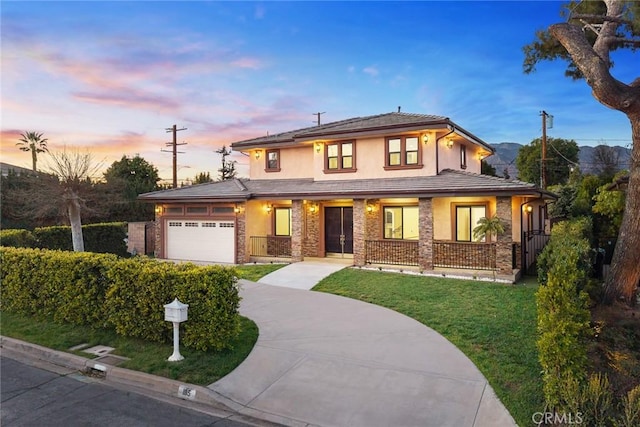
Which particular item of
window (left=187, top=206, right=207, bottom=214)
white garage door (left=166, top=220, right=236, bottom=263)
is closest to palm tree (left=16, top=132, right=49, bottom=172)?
white garage door (left=166, top=220, right=236, bottom=263)

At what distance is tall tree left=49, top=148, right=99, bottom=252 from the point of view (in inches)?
666

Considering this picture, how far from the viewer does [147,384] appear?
6.06 m

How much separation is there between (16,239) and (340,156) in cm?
1400

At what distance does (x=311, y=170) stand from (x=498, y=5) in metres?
10.3

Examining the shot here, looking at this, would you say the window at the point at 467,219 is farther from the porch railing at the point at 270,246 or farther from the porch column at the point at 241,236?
the porch column at the point at 241,236

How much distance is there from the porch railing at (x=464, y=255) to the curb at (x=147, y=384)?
11.4m

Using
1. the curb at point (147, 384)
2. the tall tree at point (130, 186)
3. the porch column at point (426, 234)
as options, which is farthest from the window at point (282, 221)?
the curb at point (147, 384)

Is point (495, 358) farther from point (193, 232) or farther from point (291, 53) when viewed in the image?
point (193, 232)

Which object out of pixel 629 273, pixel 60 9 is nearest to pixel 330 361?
pixel 629 273

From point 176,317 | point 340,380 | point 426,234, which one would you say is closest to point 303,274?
point 426,234

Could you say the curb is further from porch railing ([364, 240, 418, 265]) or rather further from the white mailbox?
porch railing ([364, 240, 418, 265])

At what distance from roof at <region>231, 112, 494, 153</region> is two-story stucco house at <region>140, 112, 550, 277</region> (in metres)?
0.06

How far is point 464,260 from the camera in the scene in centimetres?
1509

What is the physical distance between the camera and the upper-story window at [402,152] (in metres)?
16.8
